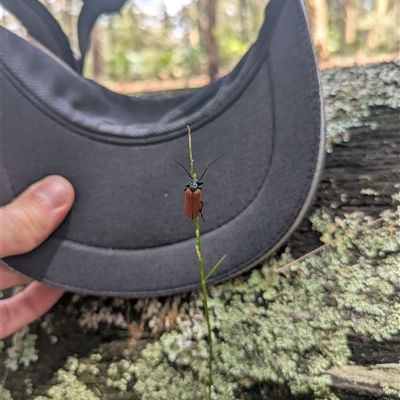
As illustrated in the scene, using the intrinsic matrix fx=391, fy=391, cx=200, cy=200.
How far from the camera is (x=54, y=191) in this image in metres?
0.78

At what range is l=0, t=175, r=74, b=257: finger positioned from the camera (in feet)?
2.45

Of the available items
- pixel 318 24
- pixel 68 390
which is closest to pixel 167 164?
pixel 68 390

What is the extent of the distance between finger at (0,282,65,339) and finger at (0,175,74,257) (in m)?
0.12

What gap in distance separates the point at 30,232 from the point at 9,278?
0.19 meters

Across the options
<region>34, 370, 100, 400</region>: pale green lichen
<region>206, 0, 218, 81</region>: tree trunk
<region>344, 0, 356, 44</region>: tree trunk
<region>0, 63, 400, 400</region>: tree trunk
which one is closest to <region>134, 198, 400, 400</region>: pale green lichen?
<region>0, 63, 400, 400</region>: tree trunk

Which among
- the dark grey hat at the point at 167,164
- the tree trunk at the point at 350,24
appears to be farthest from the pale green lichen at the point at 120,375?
the tree trunk at the point at 350,24

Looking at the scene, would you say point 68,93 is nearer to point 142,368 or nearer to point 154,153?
point 154,153

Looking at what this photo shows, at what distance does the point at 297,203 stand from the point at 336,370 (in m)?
0.28

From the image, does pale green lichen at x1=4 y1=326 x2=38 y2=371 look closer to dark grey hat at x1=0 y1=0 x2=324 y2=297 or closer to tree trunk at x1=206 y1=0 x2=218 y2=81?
dark grey hat at x1=0 y1=0 x2=324 y2=297

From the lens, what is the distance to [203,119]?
79 cm

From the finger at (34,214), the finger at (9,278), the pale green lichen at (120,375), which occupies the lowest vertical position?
the pale green lichen at (120,375)

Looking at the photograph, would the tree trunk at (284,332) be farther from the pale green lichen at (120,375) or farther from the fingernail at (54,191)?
the fingernail at (54,191)

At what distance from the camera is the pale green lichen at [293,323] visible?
65 cm

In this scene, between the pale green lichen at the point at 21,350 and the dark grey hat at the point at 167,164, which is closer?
the dark grey hat at the point at 167,164
